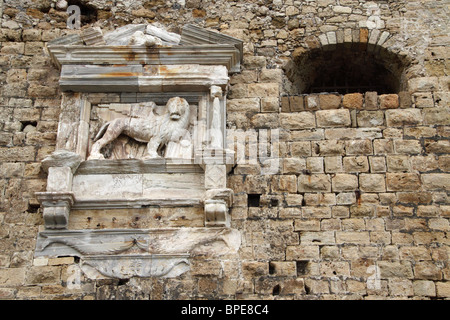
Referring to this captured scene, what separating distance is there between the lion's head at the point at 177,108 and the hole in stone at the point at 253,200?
1.04m

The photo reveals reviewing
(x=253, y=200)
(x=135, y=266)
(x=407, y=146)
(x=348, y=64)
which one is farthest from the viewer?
(x=348, y=64)

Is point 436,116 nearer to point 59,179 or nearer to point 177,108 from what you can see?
point 177,108

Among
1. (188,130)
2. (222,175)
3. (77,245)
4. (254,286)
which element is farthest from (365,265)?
(77,245)

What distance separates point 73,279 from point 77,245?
1.03 ft

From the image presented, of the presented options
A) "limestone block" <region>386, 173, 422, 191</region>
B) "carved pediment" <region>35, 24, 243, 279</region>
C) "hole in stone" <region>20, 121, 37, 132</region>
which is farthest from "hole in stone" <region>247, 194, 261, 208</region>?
"hole in stone" <region>20, 121, 37, 132</region>

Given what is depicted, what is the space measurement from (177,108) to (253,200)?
1.19 m

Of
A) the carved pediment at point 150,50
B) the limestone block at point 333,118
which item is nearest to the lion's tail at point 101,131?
the carved pediment at point 150,50

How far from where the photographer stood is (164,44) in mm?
7406

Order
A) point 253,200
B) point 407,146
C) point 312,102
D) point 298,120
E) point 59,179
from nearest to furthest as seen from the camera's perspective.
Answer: point 59,179 < point 253,200 < point 407,146 < point 298,120 < point 312,102

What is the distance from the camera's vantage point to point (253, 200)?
22.3 ft

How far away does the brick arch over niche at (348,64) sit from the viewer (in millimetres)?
7602

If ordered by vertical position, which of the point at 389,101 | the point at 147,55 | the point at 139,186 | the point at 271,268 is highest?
the point at 147,55

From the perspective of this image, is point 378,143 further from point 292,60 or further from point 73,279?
point 73,279

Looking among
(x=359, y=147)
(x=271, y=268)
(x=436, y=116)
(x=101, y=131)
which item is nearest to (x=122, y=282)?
(x=271, y=268)
